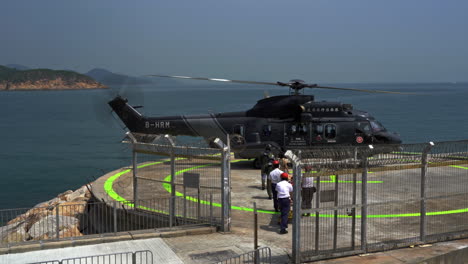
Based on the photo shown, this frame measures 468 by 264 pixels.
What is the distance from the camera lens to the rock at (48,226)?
16.9m

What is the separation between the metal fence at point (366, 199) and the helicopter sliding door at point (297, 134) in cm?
1046

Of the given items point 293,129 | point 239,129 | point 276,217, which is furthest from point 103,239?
point 293,129

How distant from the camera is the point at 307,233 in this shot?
1120cm

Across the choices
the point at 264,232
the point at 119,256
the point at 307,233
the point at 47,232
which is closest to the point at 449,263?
the point at 307,233

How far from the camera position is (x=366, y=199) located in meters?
11.2

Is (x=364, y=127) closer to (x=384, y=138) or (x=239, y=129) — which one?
(x=384, y=138)

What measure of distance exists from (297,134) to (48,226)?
1303 centimetres

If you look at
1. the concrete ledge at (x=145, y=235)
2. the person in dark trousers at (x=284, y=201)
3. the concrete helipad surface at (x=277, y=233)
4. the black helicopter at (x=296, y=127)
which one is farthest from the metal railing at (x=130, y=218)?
the black helicopter at (x=296, y=127)

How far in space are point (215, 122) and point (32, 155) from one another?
4019 centimetres

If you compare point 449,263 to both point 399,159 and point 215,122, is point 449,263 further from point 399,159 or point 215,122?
point 215,122

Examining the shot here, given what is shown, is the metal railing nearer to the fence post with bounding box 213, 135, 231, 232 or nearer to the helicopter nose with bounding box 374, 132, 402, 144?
the fence post with bounding box 213, 135, 231, 232

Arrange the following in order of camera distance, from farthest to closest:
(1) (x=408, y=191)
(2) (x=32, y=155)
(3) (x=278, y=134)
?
(2) (x=32, y=155) < (3) (x=278, y=134) < (1) (x=408, y=191)

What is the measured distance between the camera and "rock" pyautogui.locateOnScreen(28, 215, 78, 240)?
16.9 meters

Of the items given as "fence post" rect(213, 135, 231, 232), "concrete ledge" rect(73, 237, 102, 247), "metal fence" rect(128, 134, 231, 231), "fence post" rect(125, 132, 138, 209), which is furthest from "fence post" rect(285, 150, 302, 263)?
"fence post" rect(125, 132, 138, 209)
